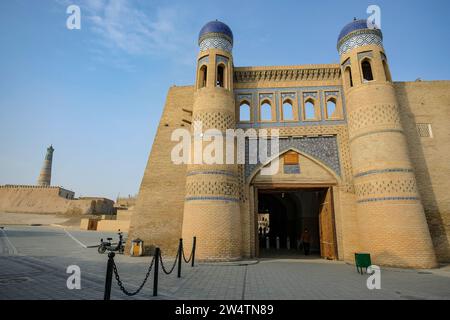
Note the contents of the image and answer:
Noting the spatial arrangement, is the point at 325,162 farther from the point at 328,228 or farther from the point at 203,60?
the point at 203,60

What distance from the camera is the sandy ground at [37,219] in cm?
3676

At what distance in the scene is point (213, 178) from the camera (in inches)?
394

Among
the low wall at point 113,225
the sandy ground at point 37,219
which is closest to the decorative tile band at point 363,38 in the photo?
the low wall at point 113,225

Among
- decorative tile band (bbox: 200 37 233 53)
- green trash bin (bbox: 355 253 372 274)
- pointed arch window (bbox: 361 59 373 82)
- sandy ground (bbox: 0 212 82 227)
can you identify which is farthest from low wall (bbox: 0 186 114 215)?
green trash bin (bbox: 355 253 372 274)

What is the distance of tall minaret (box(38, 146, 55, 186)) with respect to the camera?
55.2m

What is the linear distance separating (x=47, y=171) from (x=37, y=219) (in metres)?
22.4

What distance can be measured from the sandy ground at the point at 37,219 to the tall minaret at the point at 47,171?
1637 cm

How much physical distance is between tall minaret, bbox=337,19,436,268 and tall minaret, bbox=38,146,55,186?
61.3 meters

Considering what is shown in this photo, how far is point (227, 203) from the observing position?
9.86 meters

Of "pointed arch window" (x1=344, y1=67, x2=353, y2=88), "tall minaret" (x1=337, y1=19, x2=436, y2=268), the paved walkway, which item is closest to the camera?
the paved walkway

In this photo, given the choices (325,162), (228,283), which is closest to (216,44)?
(325,162)

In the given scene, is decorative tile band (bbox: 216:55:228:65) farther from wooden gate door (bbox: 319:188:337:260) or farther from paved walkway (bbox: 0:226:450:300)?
paved walkway (bbox: 0:226:450:300)
